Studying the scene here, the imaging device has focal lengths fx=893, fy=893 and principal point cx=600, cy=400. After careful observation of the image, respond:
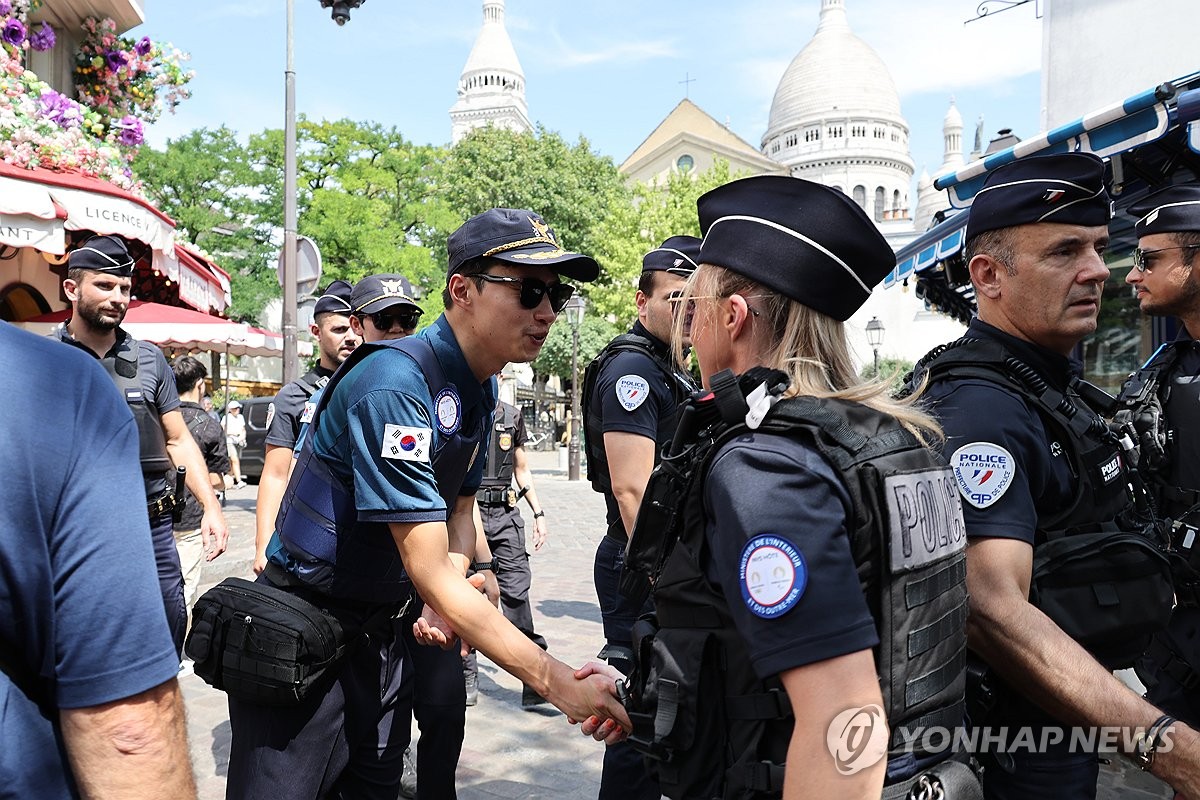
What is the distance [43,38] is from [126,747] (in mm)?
10019

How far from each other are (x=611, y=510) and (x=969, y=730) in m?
2.18

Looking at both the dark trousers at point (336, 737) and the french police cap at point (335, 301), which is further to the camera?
the french police cap at point (335, 301)

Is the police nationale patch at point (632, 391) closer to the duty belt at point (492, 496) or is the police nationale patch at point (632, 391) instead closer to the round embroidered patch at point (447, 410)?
the round embroidered patch at point (447, 410)

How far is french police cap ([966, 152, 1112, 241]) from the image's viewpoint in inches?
93.1

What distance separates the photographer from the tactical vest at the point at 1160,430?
10.3 feet

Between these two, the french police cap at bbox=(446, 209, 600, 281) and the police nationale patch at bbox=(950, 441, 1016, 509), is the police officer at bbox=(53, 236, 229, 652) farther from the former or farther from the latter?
the police nationale patch at bbox=(950, 441, 1016, 509)

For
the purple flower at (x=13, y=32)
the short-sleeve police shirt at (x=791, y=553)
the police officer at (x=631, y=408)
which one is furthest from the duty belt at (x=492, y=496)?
the purple flower at (x=13, y=32)

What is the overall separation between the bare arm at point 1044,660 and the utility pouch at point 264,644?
1732mm

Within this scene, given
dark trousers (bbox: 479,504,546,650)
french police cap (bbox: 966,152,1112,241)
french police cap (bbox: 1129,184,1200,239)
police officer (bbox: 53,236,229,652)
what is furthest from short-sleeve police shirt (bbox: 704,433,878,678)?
dark trousers (bbox: 479,504,546,650)

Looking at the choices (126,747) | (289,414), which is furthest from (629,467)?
(126,747)

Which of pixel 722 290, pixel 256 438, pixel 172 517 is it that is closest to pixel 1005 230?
pixel 722 290

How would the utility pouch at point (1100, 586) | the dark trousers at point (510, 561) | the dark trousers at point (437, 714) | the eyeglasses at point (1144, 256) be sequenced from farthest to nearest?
the dark trousers at point (510, 561), the eyeglasses at point (1144, 256), the dark trousers at point (437, 714), the utility pouch at point (1100, 586)

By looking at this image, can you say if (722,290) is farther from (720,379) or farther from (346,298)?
(346,298)

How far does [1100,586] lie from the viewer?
214 centimetres
